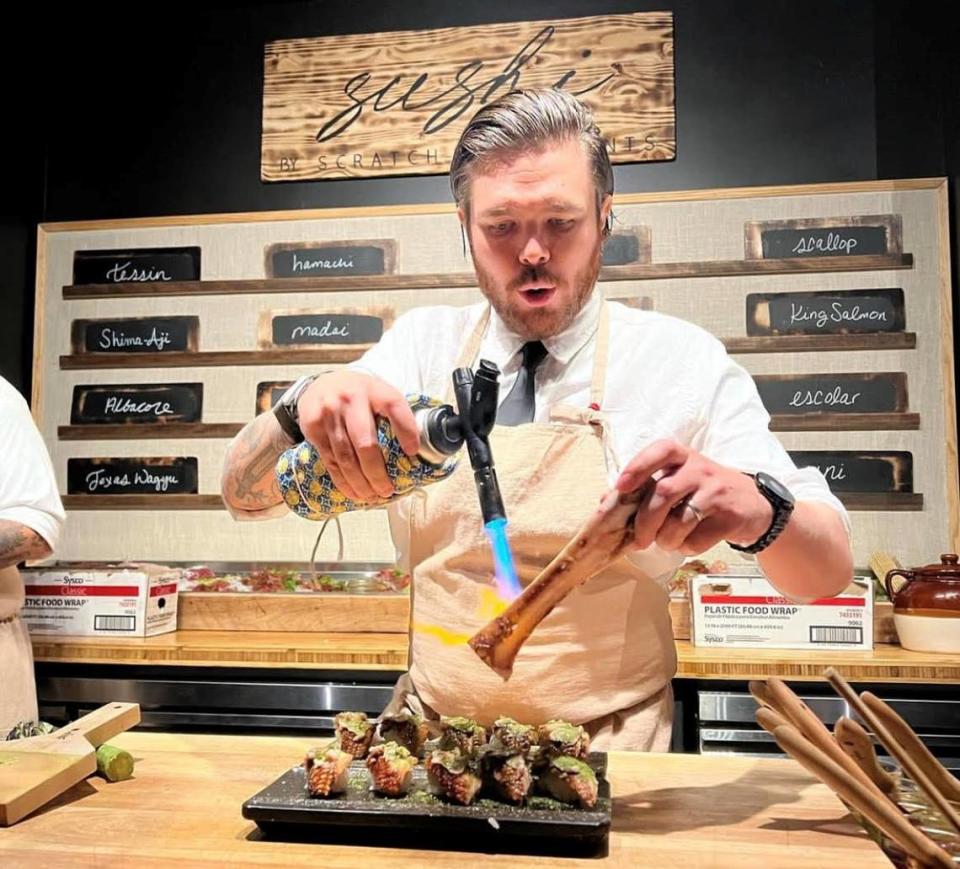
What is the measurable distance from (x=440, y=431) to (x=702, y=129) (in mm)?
2832

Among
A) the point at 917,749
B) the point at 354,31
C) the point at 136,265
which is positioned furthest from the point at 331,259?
the point at 917,749

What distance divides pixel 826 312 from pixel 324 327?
1902mm

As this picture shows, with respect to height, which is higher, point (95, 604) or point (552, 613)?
point (552, 613)

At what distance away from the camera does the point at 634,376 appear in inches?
74.0

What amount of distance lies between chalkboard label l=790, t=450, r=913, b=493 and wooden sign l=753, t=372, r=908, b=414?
158 millimetres

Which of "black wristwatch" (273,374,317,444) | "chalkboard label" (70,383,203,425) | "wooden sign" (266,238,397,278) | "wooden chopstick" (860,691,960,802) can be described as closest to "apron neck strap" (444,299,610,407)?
"black wristwatch" (273,374,317,444)

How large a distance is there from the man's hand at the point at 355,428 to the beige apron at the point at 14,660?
1856mm

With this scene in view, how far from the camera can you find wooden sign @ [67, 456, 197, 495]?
152 inches

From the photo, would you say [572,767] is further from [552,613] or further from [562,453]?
[562,453]

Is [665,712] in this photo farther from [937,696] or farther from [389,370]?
[937,696]

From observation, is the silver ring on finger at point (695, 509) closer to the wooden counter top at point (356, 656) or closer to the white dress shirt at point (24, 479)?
the wooden counter top at point (356, 656)

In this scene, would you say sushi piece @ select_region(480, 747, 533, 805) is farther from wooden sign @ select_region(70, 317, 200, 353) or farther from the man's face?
wooden sign @ select_region(70, 317, 200, 353)

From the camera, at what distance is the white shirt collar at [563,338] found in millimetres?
1915

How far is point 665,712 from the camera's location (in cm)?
177
